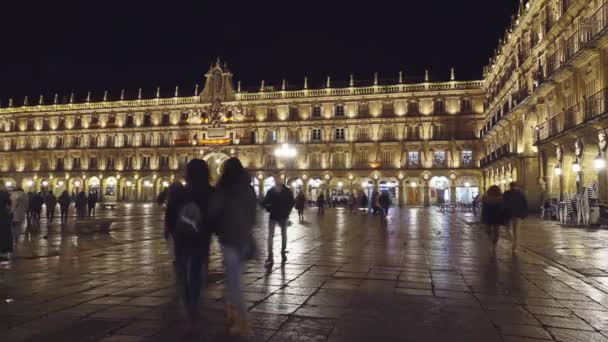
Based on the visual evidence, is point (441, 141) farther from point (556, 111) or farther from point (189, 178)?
point (189, 178)

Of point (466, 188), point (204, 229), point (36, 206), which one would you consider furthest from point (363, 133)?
point (204, 229)

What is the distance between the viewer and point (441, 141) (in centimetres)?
5516

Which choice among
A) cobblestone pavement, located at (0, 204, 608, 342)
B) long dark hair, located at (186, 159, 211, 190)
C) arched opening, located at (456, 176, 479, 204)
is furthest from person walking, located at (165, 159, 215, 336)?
arched opening, located at (456, 176, 479, 204)

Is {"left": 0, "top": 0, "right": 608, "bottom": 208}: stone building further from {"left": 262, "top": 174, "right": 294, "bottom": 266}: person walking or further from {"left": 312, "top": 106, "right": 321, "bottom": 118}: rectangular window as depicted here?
{"left": 262, "top": 174, "right": 294, "bottom": 266}: person walking

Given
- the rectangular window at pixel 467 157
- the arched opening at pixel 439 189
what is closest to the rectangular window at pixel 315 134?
the arched opening at pixel 439 189

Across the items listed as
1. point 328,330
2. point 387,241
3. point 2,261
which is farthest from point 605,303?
point 2,261

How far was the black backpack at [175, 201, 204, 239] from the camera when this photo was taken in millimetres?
4516

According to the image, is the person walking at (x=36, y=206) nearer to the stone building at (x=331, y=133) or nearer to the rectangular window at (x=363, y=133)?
the stone building at (x=331, y=133)

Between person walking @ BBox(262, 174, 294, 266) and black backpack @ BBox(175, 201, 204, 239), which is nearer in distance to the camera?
black backpack @ BBox(175, 201, 204, 239)

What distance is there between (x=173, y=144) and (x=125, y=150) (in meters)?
7.71

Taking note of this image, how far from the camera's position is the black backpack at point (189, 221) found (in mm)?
4516

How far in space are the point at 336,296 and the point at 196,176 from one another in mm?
2654

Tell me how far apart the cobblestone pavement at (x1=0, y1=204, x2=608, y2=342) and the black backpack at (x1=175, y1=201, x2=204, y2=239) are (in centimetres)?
94

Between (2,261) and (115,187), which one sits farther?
(115,187)
